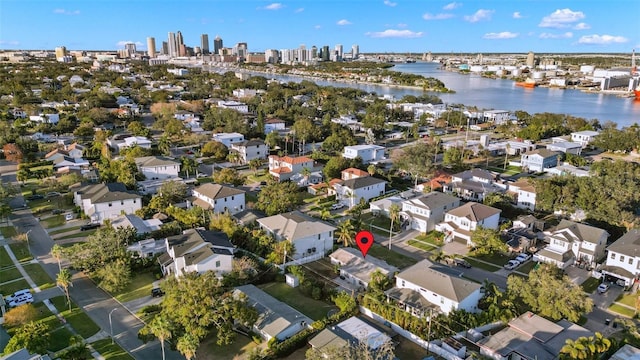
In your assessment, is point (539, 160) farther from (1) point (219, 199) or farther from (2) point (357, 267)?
(1) point (219, 199)

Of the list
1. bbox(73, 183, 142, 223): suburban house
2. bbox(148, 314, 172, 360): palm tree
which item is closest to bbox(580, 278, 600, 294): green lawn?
bbox(148, 314, 172, 360): palm tree

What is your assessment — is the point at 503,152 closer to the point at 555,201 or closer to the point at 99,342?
the point at 555,201

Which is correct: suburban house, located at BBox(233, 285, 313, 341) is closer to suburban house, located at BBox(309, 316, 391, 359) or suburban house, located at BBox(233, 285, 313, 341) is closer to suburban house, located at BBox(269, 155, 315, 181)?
suburban house, located at BBox(309, 316, 391, 359)

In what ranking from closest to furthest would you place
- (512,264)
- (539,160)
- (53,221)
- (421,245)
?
(512,264)
(421,245)
(53,221)
(539,160)

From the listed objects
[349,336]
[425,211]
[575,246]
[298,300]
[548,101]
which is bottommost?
[298,300]

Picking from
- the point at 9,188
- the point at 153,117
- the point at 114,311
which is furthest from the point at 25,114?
the point at 114,311

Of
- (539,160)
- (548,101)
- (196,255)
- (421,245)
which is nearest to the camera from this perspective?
(196,255)

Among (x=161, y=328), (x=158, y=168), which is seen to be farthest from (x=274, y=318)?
(x=158, y=168)
